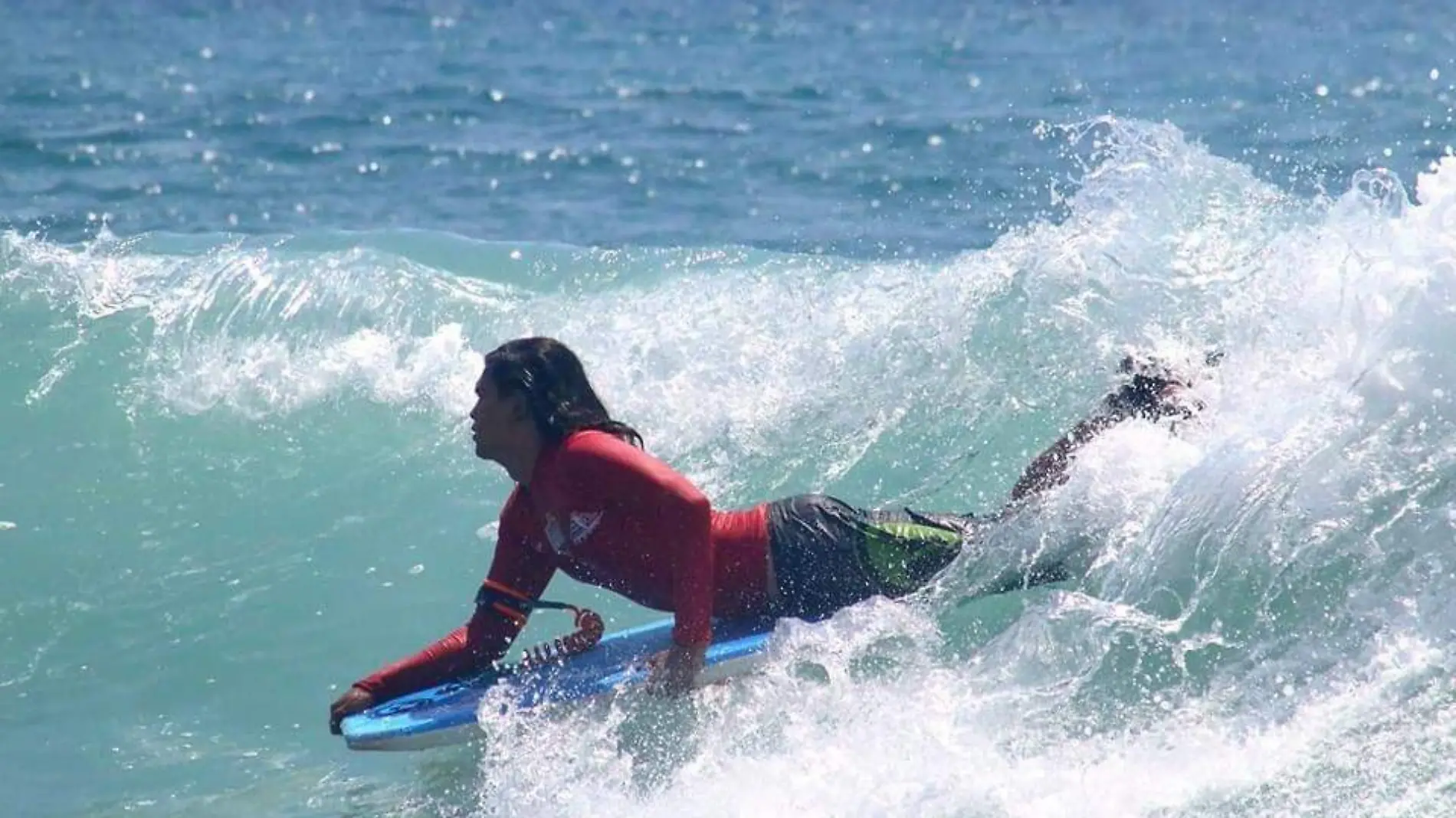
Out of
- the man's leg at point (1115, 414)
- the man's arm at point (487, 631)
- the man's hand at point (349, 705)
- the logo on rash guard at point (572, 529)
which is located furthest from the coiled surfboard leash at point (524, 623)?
the man's leg at point (1115, 414)

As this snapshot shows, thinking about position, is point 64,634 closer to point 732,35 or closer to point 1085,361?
point 1085,361

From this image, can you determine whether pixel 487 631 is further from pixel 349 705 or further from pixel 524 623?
pixel 349 705

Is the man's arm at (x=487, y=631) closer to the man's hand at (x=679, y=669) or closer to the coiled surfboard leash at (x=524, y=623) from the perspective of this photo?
the coiled surfboard leash at (x=524, y=623)

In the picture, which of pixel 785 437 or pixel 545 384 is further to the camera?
pixel 785 437

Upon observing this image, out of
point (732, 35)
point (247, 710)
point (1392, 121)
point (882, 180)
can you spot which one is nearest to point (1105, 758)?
point (247, 710)

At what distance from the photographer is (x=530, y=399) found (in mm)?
4758

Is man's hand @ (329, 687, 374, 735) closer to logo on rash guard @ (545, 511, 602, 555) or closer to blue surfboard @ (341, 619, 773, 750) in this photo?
blue surfboard @ (341, 619, 773, 750)

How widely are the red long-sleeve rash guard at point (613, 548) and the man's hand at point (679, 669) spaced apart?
0.08 ft

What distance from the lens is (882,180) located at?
14.3 m

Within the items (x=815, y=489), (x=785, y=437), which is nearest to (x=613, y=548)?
(x=815, y=489)

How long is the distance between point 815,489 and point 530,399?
2829mm

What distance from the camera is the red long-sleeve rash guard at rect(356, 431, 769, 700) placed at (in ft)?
15.3

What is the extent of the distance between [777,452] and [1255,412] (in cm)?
292

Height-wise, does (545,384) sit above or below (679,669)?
above
